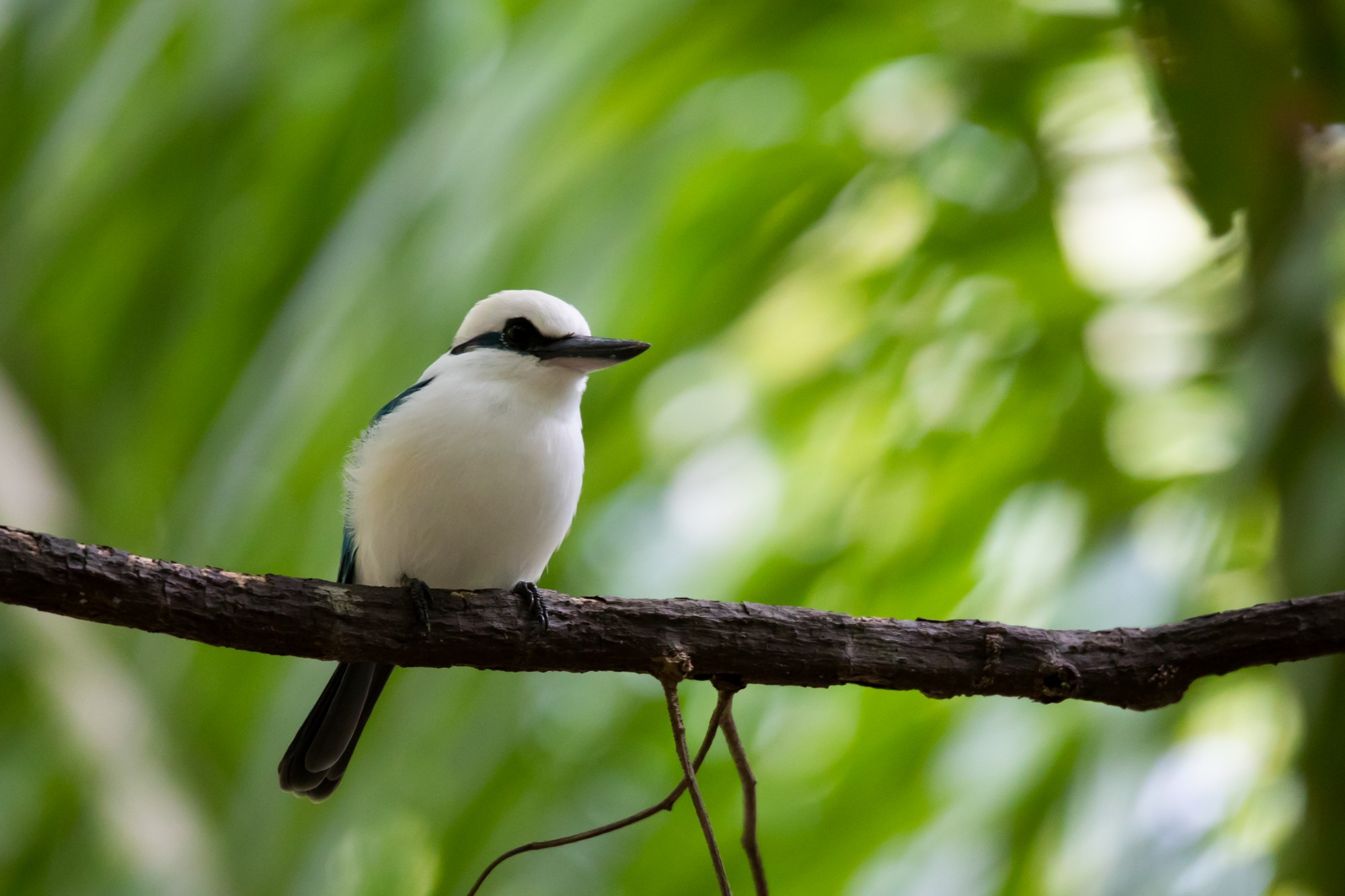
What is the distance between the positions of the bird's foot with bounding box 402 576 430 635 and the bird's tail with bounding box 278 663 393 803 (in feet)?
1.68

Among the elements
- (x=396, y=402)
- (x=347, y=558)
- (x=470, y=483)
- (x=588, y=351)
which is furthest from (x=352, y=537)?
(x=588, y=351)

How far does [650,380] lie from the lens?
Result: 243 centimetres

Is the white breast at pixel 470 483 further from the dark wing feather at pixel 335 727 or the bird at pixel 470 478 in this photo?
the dark wing feather at pixel 335 727

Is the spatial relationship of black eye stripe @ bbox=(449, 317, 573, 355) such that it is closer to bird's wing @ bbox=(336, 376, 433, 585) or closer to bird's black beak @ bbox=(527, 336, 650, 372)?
bird's black beak @ bbox=(527, 336, 650, 372)

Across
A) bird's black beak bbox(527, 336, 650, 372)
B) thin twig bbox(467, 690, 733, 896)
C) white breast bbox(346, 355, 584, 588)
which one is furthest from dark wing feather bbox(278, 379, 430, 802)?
thin twig bbox(467, 690, 733, 896)

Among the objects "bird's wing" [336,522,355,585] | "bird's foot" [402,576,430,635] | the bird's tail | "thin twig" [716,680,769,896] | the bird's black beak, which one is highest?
the bird's black beak

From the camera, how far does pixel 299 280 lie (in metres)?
2.43

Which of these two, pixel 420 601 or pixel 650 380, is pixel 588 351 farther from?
pixel 420 601

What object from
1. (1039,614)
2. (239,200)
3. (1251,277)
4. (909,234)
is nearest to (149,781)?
(239,200)

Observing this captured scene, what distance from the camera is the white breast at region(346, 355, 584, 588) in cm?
239

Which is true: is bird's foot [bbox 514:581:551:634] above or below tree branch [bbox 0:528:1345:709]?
above

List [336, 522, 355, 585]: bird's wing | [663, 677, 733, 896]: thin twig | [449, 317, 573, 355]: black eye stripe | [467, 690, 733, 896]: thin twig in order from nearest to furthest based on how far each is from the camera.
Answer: [663, 677, 733, 896]: thin twig
[467, 690, 733, 896]: thin twig
[449, 317, 573, 355]: black eye stripe
[336, 522, 355, 585]: bird's wing

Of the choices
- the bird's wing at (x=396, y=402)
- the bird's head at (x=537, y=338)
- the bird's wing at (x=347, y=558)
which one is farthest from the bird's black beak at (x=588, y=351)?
the bird's wing at (x=347, y=558)

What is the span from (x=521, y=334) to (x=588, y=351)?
0.98ft
